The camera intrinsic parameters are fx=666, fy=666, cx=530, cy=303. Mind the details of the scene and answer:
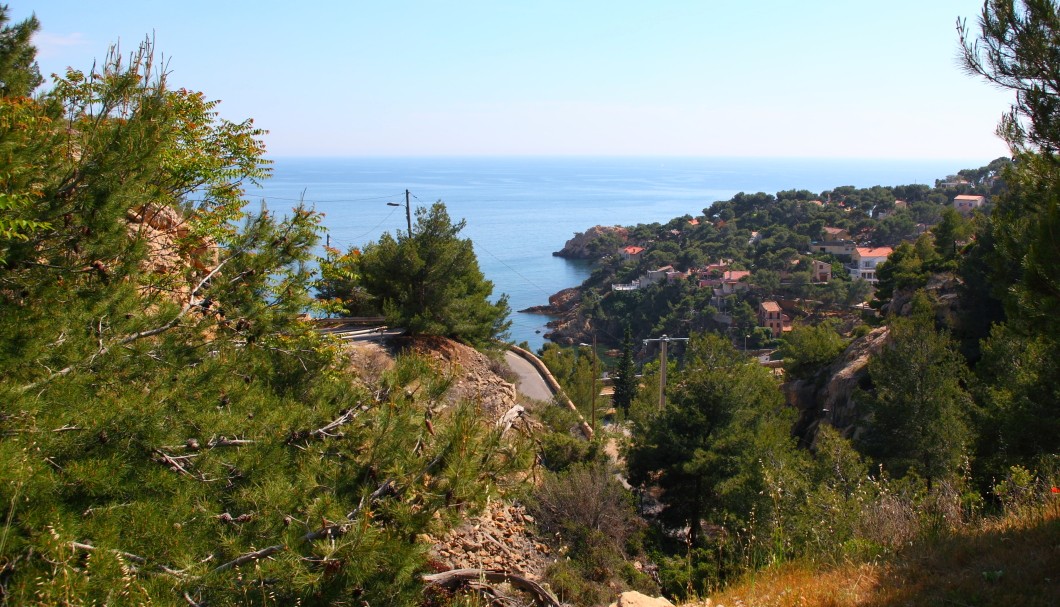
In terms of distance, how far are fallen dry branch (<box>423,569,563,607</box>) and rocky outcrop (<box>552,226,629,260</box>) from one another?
237 feet

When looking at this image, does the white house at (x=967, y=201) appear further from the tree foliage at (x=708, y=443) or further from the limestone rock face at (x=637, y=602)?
the limestone rock face at (x=637, y=602)

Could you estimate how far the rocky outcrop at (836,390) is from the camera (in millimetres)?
18094

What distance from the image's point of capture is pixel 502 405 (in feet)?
38.5

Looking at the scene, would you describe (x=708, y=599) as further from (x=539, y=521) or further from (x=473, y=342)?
(x=473, y=342)

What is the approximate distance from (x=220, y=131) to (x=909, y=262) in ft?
81.8

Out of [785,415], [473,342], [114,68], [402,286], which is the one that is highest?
[114,68]

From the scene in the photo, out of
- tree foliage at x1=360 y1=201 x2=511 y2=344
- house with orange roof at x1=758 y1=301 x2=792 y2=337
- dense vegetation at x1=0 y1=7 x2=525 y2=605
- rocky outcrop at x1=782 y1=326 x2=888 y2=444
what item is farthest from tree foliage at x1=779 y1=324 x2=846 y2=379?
house with orange roof at x1=758 y1=301 x2=792 y2=337

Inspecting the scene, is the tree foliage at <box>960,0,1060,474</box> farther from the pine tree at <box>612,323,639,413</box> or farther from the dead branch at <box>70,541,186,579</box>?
the pine tree at <box>612,323,639,413</box>

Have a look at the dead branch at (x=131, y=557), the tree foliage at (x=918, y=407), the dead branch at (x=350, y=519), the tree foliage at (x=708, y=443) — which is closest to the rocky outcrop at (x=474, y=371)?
the tree foliage at (x=708, y=443)

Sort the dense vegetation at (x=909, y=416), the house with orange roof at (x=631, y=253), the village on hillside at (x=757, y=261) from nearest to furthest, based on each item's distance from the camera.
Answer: the dense vegetation at (x=909, y=416), the village on hillside at (x=757, y=261), the house with orange roof at (x=631, y=253)

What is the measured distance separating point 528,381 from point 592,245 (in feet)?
192

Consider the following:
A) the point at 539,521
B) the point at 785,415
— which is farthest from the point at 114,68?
the point at 785,415

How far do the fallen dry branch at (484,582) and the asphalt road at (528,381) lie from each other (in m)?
12.1

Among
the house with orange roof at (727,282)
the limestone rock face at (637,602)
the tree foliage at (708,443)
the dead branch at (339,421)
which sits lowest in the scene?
the house with orange roof at (727,282)
